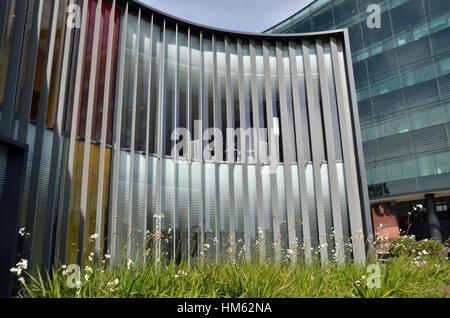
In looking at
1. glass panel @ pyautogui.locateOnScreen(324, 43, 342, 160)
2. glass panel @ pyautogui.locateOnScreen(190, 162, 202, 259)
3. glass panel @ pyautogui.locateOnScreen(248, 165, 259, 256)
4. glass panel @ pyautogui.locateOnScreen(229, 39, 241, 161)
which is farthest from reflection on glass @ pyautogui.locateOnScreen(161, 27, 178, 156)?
glass panel @ pyautogui.locateOnScreen(324, 43, 342, 160)

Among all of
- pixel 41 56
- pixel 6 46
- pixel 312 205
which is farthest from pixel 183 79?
pixel 312 205

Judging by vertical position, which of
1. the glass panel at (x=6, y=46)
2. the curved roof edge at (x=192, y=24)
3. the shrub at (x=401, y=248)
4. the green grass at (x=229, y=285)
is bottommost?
the green grass at (x=229, y=285)

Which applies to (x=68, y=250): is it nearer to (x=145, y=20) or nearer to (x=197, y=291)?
(x=197, y=291)

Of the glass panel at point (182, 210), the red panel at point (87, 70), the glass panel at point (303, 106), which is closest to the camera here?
the red panel at point (87, 70)

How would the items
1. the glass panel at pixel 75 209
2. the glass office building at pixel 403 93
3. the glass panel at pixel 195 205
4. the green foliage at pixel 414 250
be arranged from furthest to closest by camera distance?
the glass office building at pixel 403 93, the glass panel at pixel 195 205, the glass panel at pixel 75 209, the green foliage at pixel 414 250

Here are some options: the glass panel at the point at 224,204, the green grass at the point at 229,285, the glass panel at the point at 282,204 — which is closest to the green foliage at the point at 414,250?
the green grass at the point at 229,285

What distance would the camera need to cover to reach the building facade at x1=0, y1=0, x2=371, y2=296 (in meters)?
7.63

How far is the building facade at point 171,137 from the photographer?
763 cm

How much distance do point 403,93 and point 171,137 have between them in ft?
73.3

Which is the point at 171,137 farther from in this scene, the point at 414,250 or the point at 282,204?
the point at 414,250

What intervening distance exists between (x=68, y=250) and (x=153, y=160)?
351 cm

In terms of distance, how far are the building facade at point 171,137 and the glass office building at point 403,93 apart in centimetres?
1583

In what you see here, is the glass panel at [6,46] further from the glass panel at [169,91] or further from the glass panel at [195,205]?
the glass panel at [195,205]

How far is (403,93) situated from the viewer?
86.0 ft
